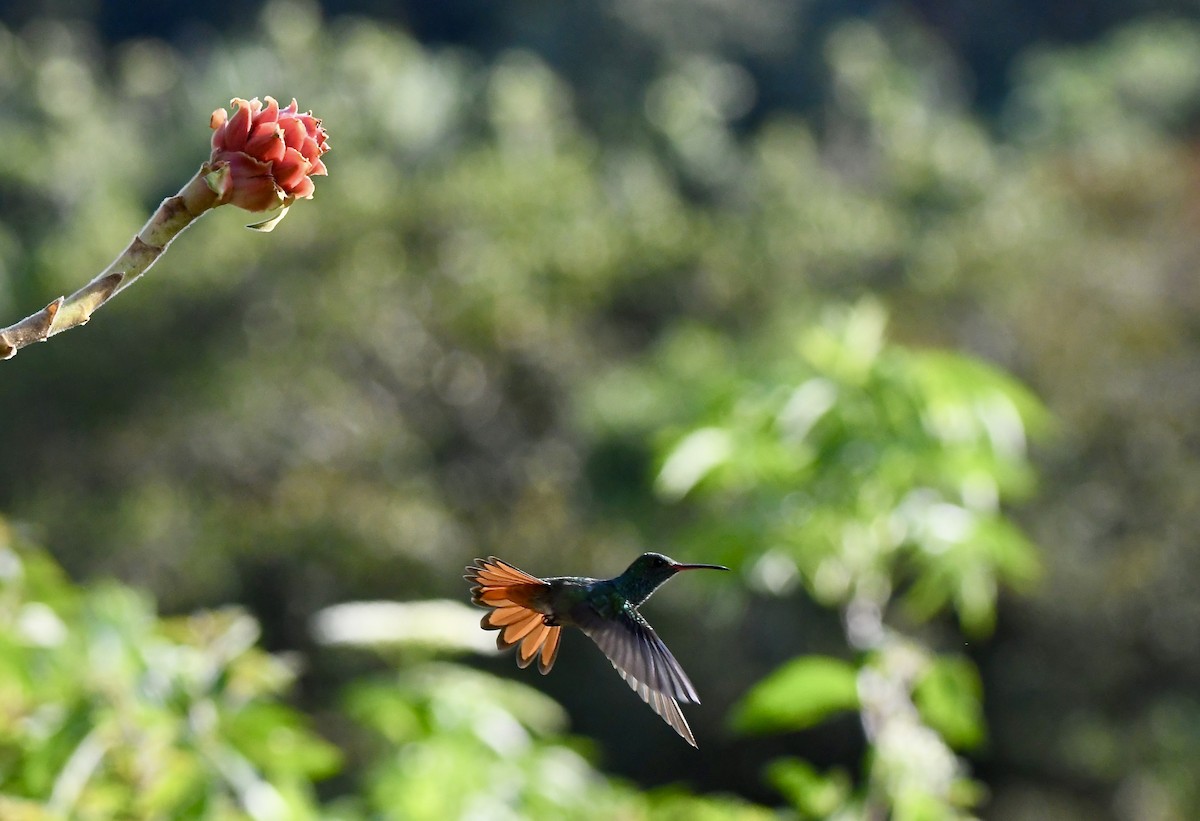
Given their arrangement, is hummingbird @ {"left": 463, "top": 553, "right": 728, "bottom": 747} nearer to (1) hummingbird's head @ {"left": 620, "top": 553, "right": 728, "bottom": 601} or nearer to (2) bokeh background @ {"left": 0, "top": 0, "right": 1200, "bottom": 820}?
(1) hummingbird's head @ {"left": 620, "top": 553, "right": 728, "bottom": 601}

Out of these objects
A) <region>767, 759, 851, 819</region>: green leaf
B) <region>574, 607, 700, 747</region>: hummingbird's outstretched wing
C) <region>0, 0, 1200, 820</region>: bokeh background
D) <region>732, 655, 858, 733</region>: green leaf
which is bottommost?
<region>574, 607, 700, 747</region>: hummingbird's outstretched wing

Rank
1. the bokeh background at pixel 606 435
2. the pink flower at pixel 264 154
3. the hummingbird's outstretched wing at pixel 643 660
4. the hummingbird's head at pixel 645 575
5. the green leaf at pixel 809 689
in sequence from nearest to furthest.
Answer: the pink flower at pixel 264 154 → the hummingbird's outstretched wing at pixel 643 660 → the hummingbird's head at pixel 645 575 → the green leaf at pixel 809 689 → the bokeh background at pixel 606 435

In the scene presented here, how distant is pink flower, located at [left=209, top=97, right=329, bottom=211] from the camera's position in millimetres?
958

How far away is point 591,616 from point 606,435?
12.2 metres

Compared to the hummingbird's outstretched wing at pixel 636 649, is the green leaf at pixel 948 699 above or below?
above

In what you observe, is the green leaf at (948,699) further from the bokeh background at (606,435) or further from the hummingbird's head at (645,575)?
the hummingbird's head at (645,575)

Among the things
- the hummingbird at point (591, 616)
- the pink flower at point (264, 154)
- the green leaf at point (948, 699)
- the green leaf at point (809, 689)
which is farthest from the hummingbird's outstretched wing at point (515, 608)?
the green leaf at point (948, 699)

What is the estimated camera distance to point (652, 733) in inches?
464

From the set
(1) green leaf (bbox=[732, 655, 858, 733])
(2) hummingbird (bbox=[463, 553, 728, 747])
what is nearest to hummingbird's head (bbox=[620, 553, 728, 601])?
(2) hummingbird (bbox=[463, 553, 728, 747])

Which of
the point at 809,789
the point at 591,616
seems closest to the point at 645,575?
the point at 591,616

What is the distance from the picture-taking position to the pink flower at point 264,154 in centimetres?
96

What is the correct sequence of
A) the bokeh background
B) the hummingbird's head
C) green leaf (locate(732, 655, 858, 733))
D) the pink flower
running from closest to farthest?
the pink flower
the hummingbird's head
green leaf (locate(732, 655, 858, 733))
the bokeh background

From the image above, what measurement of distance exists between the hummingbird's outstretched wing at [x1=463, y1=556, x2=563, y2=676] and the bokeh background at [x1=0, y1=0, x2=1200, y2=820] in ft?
3.73

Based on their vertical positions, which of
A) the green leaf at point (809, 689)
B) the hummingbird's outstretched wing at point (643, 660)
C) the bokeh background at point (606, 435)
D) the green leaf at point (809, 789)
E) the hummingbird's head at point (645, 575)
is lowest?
the hummingbird's outstretched wing at point (643, 660)
